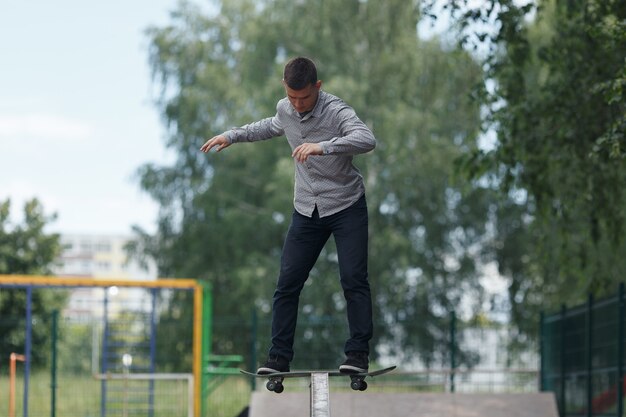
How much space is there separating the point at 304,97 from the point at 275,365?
4.70 ft

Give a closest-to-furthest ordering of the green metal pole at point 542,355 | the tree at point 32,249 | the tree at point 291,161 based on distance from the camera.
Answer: the green metal pole at point 542,355, the tree at point 291,161, the tree at point 32,249

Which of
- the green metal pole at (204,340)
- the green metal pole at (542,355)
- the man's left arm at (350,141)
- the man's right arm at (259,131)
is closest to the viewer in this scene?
the man's left arm at (350,141)

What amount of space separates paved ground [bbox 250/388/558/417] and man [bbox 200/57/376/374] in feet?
23.6

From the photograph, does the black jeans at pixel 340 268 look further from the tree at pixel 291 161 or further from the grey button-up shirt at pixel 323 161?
the tree at pixel 291 161

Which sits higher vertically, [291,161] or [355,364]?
[291,161]

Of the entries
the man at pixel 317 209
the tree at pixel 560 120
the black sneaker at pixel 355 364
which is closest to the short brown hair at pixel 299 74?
the man at pixel 317 209

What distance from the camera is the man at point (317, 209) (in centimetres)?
622

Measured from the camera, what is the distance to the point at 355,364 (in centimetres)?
629

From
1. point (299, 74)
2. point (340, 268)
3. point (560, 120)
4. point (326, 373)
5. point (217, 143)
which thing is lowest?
point (326, 373)

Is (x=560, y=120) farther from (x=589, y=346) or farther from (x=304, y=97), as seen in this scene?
(x=304, y=97)

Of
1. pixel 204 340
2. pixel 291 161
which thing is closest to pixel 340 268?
pixel 204 340

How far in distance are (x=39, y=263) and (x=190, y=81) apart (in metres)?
A: 6.86

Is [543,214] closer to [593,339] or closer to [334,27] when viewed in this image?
[593,339]

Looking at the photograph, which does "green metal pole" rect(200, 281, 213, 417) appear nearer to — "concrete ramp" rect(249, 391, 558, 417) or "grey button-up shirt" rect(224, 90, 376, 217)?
"concrete ramp" rect(249, 391, 558, 417)
